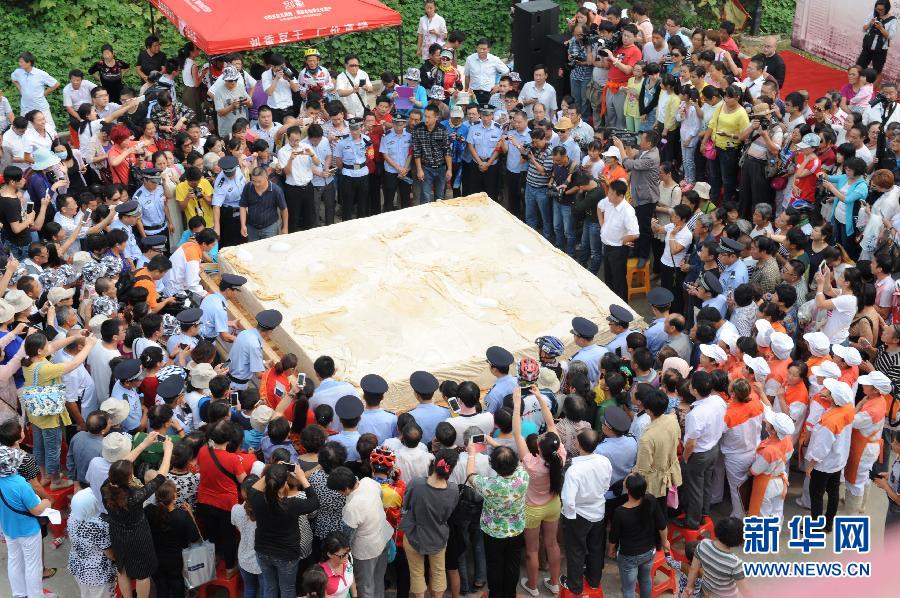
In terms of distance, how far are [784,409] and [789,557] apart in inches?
44.1

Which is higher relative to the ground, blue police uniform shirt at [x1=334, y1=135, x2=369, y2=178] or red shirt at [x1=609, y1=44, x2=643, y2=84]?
red shirt at [x1=609, y1=44, x2=643, y2=84]

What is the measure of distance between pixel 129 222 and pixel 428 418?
4.33 m

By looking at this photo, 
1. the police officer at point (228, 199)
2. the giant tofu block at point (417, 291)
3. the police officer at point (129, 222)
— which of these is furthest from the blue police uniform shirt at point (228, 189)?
the police officer at point (129, 222)

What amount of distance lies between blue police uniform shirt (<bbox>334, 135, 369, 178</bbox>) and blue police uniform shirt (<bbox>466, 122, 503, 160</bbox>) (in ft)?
4.07

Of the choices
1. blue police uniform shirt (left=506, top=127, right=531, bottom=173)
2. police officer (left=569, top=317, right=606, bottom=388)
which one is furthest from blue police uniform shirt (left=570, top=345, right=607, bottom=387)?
blue police uniform shirt (left=506, top=127, right=531, bottom=173)

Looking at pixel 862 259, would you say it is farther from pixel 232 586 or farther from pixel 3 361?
pixel 3 361

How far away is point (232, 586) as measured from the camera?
7.00 m

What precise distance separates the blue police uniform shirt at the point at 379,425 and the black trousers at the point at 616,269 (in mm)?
3948

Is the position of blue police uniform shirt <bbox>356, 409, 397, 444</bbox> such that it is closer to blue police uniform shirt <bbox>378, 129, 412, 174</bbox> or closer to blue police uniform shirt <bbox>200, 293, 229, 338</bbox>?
blue police uniform shirt <bbox>200, 293, 229, 338</bbox>

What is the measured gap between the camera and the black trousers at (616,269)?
10.3 meters

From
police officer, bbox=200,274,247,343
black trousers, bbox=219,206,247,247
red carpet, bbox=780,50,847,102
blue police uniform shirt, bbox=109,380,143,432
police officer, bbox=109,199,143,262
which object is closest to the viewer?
blue police uniform shirt, bbox=109,380,143,432

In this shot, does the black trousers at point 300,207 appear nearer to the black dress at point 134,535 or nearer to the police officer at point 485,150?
the police officer at point 485,150

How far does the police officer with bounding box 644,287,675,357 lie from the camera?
8.46 meters

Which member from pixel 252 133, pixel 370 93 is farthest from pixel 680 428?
pixel 370 93
